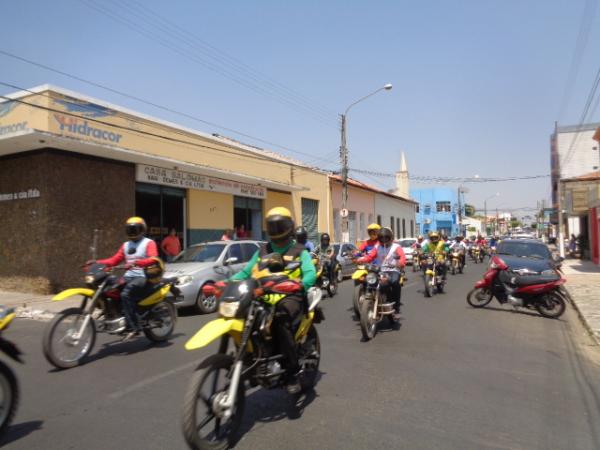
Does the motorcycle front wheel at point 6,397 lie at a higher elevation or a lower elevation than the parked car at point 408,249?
lower

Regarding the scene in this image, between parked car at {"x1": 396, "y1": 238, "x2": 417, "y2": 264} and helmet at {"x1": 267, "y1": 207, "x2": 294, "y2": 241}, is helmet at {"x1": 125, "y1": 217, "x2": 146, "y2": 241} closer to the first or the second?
helmet at {"x1": 267, "y1": 207, "x2": 294, "y2": 241}

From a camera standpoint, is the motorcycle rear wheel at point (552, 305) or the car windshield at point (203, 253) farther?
the car windshield at point (203, 253)

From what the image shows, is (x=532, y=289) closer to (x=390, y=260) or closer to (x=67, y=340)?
(x=390, y=260)

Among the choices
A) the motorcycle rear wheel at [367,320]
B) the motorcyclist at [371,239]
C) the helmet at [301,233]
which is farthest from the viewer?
the helmet at [301,233]

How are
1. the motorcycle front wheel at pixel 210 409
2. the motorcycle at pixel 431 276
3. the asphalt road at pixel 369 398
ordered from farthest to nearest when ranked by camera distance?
the motorcycle at pixel 431 276 < the asphalt road at pixel 369 398 < the motorcycle front wheel at pixel 210 409

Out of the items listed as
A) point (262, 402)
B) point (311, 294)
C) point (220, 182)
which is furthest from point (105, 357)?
point (220, 182)

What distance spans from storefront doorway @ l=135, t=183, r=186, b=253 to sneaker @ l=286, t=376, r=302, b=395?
12839 mm

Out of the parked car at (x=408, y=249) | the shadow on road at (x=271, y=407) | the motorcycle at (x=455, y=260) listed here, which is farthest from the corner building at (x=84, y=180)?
the motorcycle at (x=455, y=260)

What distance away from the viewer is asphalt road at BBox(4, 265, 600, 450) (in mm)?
3732

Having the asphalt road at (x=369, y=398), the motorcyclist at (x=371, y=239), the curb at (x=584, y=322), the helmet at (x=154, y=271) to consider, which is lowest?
the curb at (x=584, y=322)

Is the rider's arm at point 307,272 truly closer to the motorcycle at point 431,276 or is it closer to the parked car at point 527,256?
the parked car at point 527,256

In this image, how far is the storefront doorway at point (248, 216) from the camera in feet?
69.1

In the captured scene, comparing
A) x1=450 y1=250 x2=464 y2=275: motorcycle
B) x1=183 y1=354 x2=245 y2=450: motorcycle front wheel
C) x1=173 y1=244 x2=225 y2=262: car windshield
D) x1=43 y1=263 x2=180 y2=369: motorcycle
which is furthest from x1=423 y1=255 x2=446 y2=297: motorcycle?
x1=183 y1=354 x2=245 y2=450: motorcycle front wheel

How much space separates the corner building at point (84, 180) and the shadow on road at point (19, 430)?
6.05 metres
